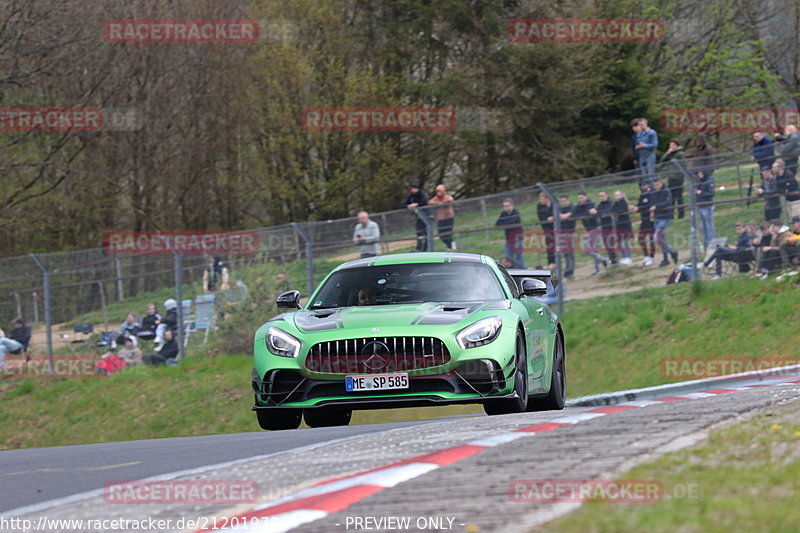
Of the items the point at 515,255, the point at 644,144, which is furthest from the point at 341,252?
the point at 644,144

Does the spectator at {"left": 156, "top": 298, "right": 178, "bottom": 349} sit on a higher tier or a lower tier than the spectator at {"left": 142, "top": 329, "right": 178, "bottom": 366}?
higher

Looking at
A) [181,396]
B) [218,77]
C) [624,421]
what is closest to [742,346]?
[181,396]

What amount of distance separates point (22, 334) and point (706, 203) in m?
13.6

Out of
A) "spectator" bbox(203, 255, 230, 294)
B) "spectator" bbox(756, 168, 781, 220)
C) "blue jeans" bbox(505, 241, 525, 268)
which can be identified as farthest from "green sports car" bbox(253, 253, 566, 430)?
"spectator" bbox(203, 255, 230, 294)

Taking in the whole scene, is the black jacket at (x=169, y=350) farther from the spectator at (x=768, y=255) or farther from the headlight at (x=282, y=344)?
the headlight at (x=282, y=344)

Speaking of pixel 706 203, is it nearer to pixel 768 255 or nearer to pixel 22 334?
pixel 768 255

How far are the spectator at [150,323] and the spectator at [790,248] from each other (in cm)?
1127

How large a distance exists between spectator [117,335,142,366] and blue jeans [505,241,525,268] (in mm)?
7317

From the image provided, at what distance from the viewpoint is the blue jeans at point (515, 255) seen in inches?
933

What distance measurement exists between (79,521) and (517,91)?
4530cm

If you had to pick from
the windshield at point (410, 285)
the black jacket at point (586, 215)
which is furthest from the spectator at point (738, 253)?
the windshield at point (410, 285)

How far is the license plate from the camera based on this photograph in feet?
36.2

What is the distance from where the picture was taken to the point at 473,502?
5320 millimetres

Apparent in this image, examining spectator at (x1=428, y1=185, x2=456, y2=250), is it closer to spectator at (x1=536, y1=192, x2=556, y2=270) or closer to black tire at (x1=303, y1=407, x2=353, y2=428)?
spectator at (x1=536, y1=192, x2=556, y2=270)
